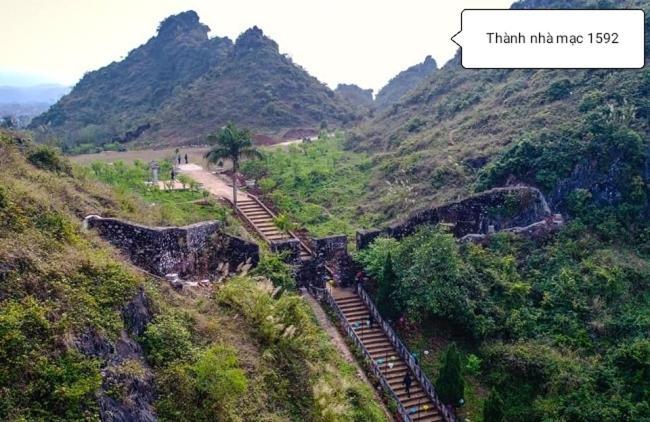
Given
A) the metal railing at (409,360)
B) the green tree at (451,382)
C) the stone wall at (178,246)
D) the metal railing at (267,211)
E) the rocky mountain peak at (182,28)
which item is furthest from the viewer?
the rocky mountain peak at (182,28)

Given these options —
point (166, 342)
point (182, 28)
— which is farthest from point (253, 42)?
point (166, 342)

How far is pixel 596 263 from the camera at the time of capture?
18.2 metres

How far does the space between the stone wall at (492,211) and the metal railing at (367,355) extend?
4.76 m

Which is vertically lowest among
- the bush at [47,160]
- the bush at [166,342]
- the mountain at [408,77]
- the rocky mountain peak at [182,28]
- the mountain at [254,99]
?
the bush at [166,342]

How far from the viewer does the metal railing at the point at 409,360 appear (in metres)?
14.6

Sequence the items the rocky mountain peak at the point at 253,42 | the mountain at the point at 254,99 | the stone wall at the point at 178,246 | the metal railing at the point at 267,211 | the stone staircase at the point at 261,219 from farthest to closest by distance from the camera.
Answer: the rocky mountain peak at the point at 253,42 → the mountain at the point at 254,99 → the stone staircase at the point at 261,219 → the metal railing at the point at 267,211 → the stone wall at the point at 178,246

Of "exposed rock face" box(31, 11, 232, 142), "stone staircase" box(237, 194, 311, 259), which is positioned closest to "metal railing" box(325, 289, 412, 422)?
"stone staircase" box(237, 194, 311, 259)

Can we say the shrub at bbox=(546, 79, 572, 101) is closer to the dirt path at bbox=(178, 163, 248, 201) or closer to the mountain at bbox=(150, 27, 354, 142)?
the dirt path at bbox=(178, 163, 248, 201)

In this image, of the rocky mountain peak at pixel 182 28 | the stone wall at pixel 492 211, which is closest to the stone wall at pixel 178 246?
the stone wall at pixel 492 211

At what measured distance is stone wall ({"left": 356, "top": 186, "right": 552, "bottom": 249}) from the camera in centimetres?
2026

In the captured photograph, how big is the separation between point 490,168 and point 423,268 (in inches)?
317

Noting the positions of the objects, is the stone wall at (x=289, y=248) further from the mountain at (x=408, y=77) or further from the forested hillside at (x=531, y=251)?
the mountain at (x=408, y=77)

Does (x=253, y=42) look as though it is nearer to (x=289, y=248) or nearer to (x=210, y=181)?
(x=210, y=181)

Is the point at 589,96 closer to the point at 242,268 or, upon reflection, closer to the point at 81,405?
the point at 242,268
